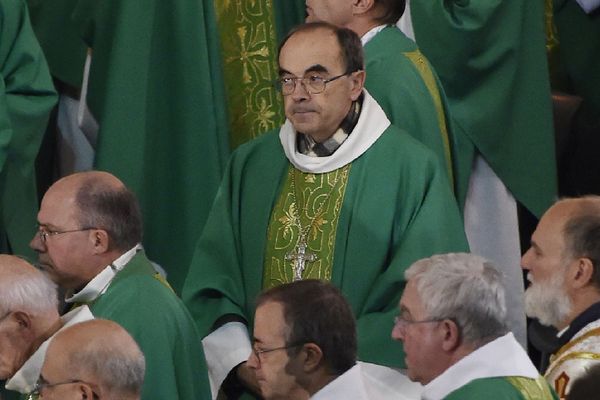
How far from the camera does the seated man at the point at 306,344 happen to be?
5098mm

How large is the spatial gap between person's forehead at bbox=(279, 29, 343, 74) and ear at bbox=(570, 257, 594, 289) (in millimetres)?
1071

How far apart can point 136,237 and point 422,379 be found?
1301 millimetres

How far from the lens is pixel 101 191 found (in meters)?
5.98

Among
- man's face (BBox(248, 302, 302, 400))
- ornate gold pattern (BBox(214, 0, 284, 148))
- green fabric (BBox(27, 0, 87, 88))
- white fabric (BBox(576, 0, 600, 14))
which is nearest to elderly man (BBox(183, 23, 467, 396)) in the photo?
man's face (BBox(248, 302, 302, 400))

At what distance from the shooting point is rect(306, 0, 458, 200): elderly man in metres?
6.79

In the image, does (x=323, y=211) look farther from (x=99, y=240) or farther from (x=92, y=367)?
(x=92, y=367)

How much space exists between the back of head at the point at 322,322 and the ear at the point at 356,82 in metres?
1.20

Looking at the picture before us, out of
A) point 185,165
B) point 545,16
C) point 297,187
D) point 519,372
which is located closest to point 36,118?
point 185,165

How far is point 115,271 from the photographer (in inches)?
232

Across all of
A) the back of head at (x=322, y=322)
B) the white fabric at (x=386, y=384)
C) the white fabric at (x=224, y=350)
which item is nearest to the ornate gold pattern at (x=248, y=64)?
the white fabric at (x=224, y=350)

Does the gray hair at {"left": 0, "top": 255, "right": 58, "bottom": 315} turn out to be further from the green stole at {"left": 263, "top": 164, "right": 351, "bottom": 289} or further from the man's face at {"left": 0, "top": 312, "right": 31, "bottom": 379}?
the green stole at {"left": 263, "top": 164, "right": 351, "bottom": 289}

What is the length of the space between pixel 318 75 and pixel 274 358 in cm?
136

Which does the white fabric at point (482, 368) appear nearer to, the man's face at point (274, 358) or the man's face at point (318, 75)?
the man's face at point (274, 358)

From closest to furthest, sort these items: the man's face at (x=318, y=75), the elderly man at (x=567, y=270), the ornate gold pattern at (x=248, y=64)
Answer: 1. the elderly man at (x=567, y=270)
2. the man's face at (x=318, y=75)
3. the ornate gold pattern at (x=248, y=64)
